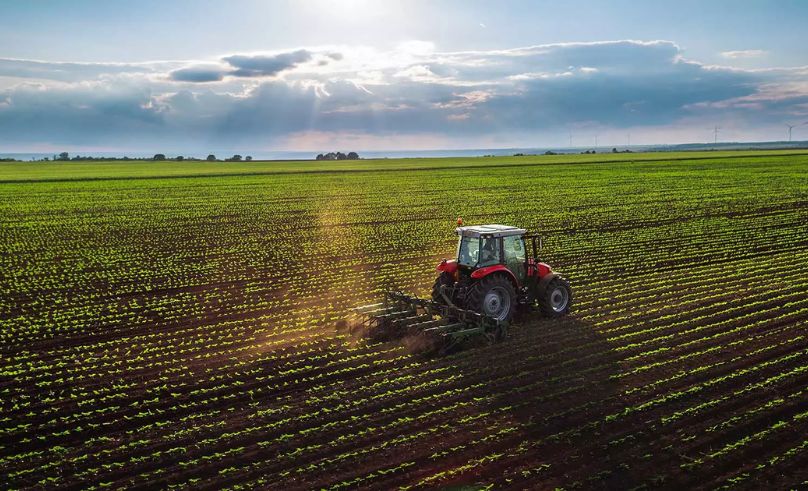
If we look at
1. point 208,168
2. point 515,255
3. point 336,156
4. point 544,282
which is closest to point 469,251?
point 515,255

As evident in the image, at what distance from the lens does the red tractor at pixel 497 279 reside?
13570 mm

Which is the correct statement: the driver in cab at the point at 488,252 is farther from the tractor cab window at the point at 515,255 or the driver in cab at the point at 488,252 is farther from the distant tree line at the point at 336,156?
the distant tree line at the point at 336,156

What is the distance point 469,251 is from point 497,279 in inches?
36.7

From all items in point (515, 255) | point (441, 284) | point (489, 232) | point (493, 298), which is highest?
point (489, 232)

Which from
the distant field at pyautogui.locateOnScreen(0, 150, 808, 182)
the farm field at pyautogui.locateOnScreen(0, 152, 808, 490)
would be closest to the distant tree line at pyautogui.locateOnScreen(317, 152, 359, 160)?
the distant field at pyautogui.locateOnScreen(0, 150, 808, 182)

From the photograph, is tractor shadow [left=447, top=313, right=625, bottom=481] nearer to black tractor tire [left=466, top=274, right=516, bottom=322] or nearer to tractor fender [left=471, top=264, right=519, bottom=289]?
black tractor tire [left=466, top=274, right=516, bottom=322]

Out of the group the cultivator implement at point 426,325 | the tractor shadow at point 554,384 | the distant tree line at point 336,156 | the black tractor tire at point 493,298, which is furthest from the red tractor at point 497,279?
the distant tree line at point 336,156

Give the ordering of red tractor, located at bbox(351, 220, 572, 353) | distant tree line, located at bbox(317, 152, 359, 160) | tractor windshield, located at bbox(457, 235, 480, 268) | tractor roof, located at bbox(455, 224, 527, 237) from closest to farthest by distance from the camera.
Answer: red tractor, located at bbox(351, 220, 572, 353), tractor roof, located at bbox(455, 224, 527, 237), tractor windshield, located at bbox(457, 235, 480, 268), distant tree line, located at bbox(317, 152, 359, 160)

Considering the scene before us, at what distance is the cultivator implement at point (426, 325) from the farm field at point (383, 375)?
1.17ft

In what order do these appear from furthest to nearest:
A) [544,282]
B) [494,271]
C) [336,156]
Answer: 1. [336,156]
2. [544,282]
3. [494,271]

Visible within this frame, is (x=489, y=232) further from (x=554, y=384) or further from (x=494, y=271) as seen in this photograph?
(x=554, y=384)

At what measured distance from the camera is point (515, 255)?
47.4 feet

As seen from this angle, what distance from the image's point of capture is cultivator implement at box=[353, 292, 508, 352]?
12898 millimetres

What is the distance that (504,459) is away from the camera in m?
8.81
